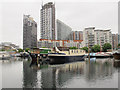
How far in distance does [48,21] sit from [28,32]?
39.5 metres

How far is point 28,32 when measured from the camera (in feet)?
630

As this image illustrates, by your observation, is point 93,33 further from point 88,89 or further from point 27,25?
point 88,89

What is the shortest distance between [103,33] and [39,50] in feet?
358

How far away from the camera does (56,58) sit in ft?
161

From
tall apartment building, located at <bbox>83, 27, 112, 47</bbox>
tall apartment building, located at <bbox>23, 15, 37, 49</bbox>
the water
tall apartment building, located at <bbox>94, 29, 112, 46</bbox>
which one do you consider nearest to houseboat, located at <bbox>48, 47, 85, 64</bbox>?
the water

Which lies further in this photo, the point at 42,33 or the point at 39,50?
the point at 42,33

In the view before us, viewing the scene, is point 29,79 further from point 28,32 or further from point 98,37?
point 28,32

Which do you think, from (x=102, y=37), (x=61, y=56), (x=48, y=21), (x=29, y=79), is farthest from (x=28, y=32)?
(x=29, y=79)

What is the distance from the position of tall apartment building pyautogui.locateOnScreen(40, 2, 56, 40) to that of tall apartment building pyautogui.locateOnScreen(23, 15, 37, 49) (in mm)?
21423

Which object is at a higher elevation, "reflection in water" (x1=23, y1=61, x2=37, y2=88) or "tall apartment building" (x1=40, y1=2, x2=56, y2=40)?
"tall apartment building" (x1=40, y1=2, x2=56, y2=40)

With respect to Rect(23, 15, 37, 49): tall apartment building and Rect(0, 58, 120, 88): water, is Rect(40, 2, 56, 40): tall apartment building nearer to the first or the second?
Rect(23, 15, 37, 49): tall apartment building

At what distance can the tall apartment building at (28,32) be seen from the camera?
189m

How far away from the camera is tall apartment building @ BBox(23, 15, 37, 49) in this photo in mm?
188625

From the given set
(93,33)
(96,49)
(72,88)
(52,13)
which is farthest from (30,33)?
(72,88)
